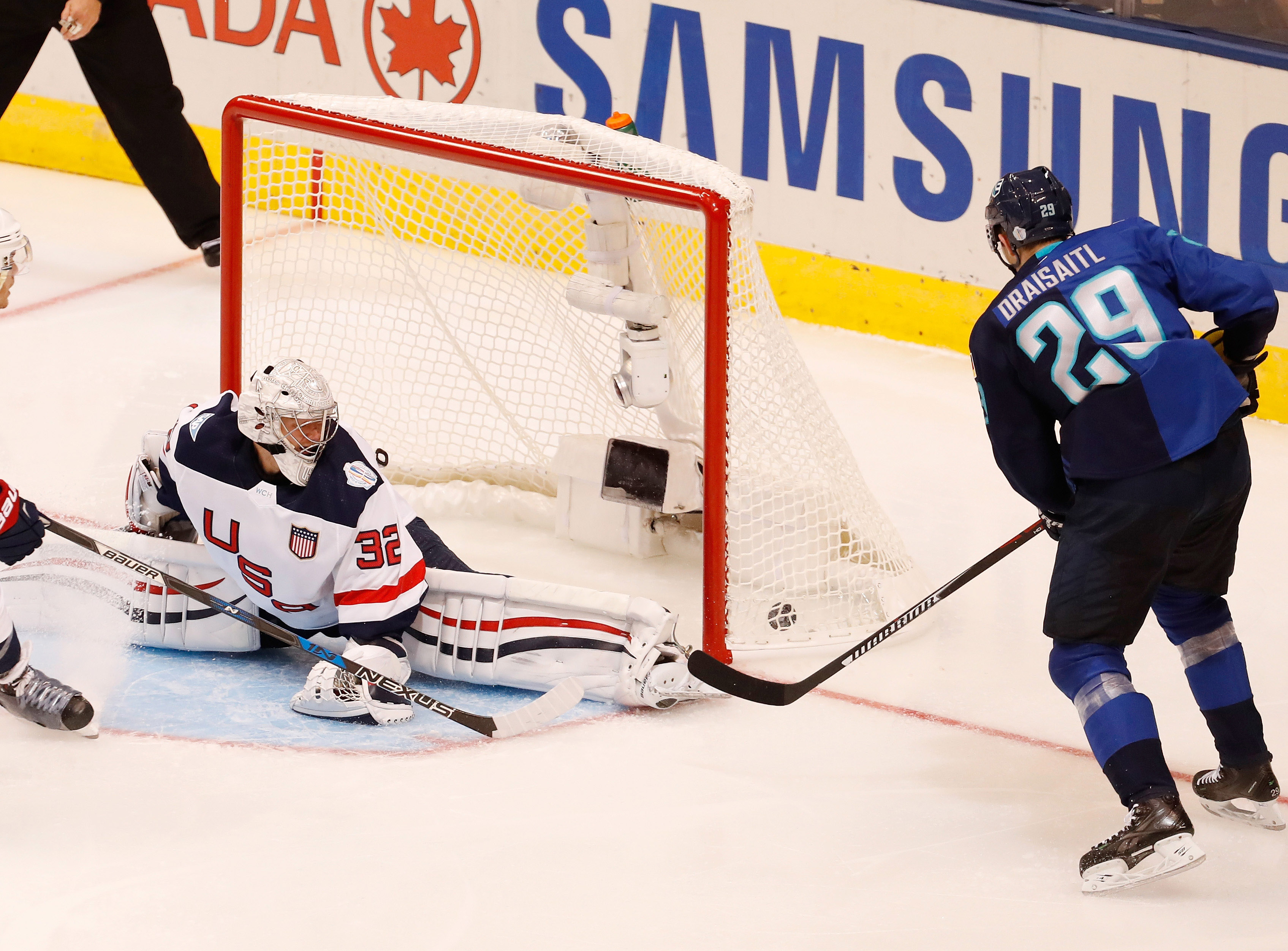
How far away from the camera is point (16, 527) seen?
10.2 ft

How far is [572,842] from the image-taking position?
2969mm

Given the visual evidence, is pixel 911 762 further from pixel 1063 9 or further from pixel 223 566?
pixel 1063 9

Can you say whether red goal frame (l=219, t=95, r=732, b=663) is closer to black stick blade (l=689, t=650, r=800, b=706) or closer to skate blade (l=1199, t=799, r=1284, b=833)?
black stick blade (l=689, t=650, r=800, b=706)

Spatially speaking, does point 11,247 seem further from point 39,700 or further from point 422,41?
point 422,41

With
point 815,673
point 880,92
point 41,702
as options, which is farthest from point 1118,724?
point 880,92

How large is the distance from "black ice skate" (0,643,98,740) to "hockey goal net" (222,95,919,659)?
90cm

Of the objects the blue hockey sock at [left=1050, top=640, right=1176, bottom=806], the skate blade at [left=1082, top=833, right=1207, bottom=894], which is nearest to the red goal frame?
the blue hockey sock at [left=1050, top=640, right=1176, bottom=806]

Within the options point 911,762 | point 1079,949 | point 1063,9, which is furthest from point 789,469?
point 1063,9

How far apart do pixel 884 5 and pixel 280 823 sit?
311cm

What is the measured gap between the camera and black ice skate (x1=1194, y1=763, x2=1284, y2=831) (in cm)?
303

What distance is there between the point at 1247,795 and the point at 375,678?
60.7 inches

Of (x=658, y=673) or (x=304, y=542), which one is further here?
(x=658, y=673)

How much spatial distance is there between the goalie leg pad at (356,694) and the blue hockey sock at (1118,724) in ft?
4.07

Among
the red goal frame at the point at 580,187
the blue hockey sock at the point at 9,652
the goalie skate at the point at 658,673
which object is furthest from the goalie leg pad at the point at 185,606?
the goalie skate at the point at 658,673
